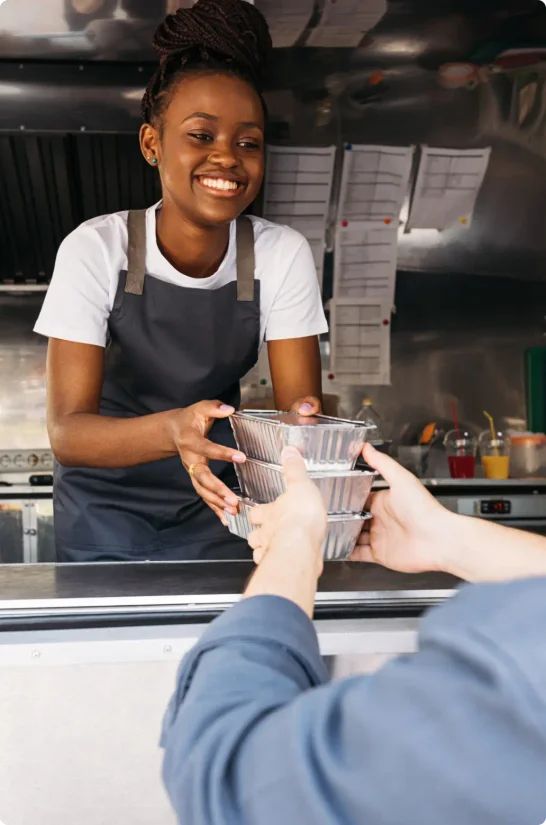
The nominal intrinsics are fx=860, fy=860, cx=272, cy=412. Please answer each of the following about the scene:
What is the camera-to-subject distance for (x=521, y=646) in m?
0.46

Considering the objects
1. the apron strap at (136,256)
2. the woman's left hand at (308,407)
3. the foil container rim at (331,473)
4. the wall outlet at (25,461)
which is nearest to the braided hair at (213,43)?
the apron strap at (136,256)

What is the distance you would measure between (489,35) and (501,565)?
9.83 ft

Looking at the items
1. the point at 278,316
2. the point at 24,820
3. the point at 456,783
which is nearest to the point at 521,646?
the point at 456,783

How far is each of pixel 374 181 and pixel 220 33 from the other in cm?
196

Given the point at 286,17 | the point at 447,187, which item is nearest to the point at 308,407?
the point at 286,17

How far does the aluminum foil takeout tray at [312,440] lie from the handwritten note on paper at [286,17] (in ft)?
6.52

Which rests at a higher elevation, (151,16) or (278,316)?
(151,16)

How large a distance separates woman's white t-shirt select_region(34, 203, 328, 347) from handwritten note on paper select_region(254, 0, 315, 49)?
4.01 ft

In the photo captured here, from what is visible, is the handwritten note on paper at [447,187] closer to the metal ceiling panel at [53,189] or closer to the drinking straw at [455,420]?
the drinking straw at [455,420]

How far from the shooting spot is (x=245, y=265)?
1914 millimetres

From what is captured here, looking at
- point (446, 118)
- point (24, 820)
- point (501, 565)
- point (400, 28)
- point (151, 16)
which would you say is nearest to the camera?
point (501, 565)

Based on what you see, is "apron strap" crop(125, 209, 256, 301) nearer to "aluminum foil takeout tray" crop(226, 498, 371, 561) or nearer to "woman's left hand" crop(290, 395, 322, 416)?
"woman's left hand" crop(290, 395, 322, 416)

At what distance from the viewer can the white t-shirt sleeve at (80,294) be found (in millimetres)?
1684

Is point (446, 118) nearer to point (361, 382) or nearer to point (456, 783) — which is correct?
Result: point (361, 382)
